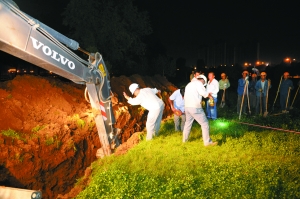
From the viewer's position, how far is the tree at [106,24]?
21312 millimetres

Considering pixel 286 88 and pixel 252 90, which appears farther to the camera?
pixel 252 90

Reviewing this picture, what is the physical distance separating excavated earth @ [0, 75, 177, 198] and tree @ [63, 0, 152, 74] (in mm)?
9583

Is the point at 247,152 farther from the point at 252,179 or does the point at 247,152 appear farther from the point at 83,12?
the point at 83,12

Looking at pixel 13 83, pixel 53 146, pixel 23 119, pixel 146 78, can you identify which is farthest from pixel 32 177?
pixel 146 78

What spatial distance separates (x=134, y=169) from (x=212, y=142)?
235cm

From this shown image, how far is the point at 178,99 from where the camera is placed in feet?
29.9

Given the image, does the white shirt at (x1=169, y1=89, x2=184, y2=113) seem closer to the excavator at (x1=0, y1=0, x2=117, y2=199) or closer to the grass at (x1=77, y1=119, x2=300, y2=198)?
the grass at (x1=77, y1=119, x2=300, y2=198)

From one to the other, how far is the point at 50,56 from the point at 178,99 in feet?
16.7

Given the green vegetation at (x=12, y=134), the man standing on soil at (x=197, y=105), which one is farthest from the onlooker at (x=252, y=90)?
the green vegetation at (x=12, y=134)

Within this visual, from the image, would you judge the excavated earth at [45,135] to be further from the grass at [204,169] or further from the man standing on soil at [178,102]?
the man standing on soil at [178,102]

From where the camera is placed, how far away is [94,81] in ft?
20.7

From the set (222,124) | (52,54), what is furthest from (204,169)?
(222,124)

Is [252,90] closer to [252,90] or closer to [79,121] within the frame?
[252,90]

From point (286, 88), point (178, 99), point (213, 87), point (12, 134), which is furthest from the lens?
point (286, 88)
